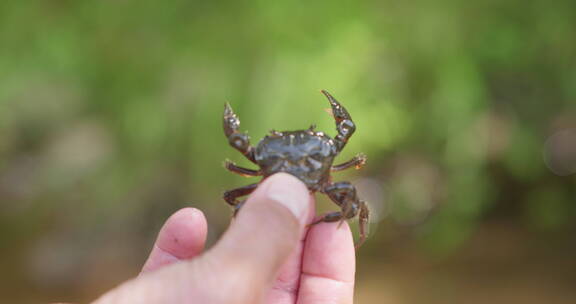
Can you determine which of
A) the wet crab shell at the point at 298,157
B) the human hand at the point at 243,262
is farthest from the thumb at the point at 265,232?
the wet crab shell at the point at 298,157

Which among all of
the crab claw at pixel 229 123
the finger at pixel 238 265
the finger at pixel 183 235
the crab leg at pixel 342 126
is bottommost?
the finger at pixel 238 265

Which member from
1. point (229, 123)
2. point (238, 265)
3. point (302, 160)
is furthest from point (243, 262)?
point (229, 123)

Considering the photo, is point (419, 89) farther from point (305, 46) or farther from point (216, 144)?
point (216, 144)

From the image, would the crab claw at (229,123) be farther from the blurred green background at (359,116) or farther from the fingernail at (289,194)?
the blurred green background at (359,116)

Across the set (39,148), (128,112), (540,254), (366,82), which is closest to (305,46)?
(366,82)

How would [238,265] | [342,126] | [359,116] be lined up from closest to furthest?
[238,265] → [342,126] → [359,116]

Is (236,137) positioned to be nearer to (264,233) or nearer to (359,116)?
(264,233)

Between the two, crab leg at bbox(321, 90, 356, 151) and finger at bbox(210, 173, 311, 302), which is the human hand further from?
crab leg at bbox(321, 90, 356, 151)
